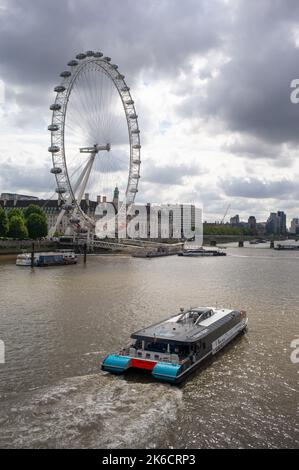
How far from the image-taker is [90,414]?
14211 mm

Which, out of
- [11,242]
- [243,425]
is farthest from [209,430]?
[11,242]

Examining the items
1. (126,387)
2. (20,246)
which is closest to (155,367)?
(126,387)

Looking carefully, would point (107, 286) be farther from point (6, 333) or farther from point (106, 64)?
point (106, 64)

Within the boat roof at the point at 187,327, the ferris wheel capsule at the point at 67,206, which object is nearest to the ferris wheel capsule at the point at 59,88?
the ferris wheel capsule at the point at 67,206

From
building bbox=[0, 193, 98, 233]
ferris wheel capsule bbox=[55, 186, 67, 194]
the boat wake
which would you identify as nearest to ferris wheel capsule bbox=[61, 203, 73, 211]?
ferris wheel capsule bbox=[55, 186, 67, 194]

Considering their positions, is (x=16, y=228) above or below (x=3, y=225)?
below

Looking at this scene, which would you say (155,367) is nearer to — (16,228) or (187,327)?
(187,327)

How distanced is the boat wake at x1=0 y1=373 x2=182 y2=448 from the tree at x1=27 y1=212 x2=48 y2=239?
76565 millimetres

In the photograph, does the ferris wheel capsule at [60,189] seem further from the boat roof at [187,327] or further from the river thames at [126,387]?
the boat roof at [187,327]

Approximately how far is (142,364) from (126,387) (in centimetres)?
150

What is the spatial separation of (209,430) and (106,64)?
80505mm

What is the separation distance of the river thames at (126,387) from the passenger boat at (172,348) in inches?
17.6

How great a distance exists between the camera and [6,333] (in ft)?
79.3
